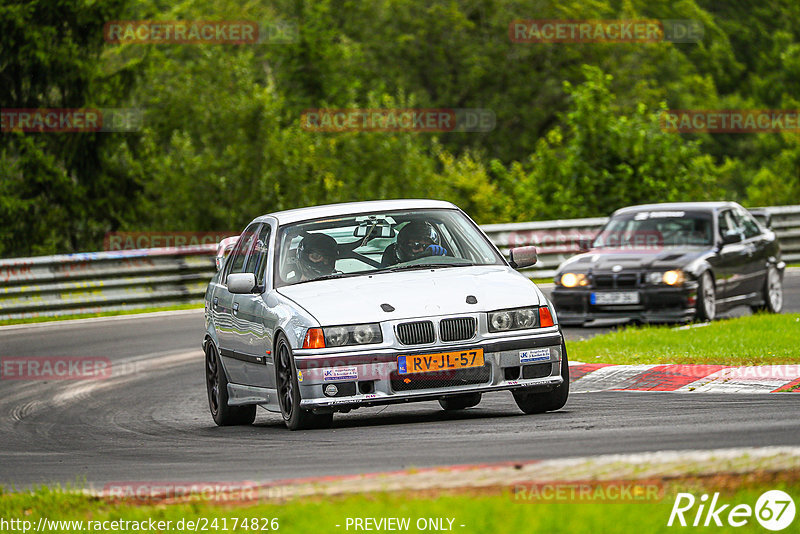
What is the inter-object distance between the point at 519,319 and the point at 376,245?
146 centimetres

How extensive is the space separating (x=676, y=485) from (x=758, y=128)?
2325 inches

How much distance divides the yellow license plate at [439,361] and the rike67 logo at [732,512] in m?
3.65

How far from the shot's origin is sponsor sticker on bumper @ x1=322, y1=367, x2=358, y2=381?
8969 millimetres

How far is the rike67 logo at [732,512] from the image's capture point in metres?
5.07

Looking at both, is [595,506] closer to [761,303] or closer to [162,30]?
[761,303]

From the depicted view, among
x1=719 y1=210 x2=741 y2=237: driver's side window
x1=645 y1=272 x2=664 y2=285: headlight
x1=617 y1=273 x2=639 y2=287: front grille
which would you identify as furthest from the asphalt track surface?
x1=719 y1=210 x2=741 y2=237: driver's side window

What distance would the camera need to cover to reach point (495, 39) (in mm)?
59969

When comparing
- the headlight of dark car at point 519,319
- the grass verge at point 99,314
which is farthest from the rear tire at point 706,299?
the grass verge at point 99,314

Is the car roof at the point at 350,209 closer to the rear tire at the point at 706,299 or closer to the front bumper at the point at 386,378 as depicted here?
the front bumper at the point at 386,378

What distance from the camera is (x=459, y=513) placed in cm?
534

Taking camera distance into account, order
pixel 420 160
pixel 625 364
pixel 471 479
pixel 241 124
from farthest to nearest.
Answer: pixel 420 160, pixel 241 124, pixel 625 364, pixel 471 479

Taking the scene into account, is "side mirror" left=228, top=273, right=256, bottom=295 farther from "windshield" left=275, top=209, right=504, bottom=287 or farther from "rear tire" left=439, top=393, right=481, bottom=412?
"rear tire" left=439, top=393, right=481, bottom=412

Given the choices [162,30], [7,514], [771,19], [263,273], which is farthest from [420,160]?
[771,19]

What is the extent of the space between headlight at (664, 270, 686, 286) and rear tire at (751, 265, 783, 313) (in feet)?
7.30
